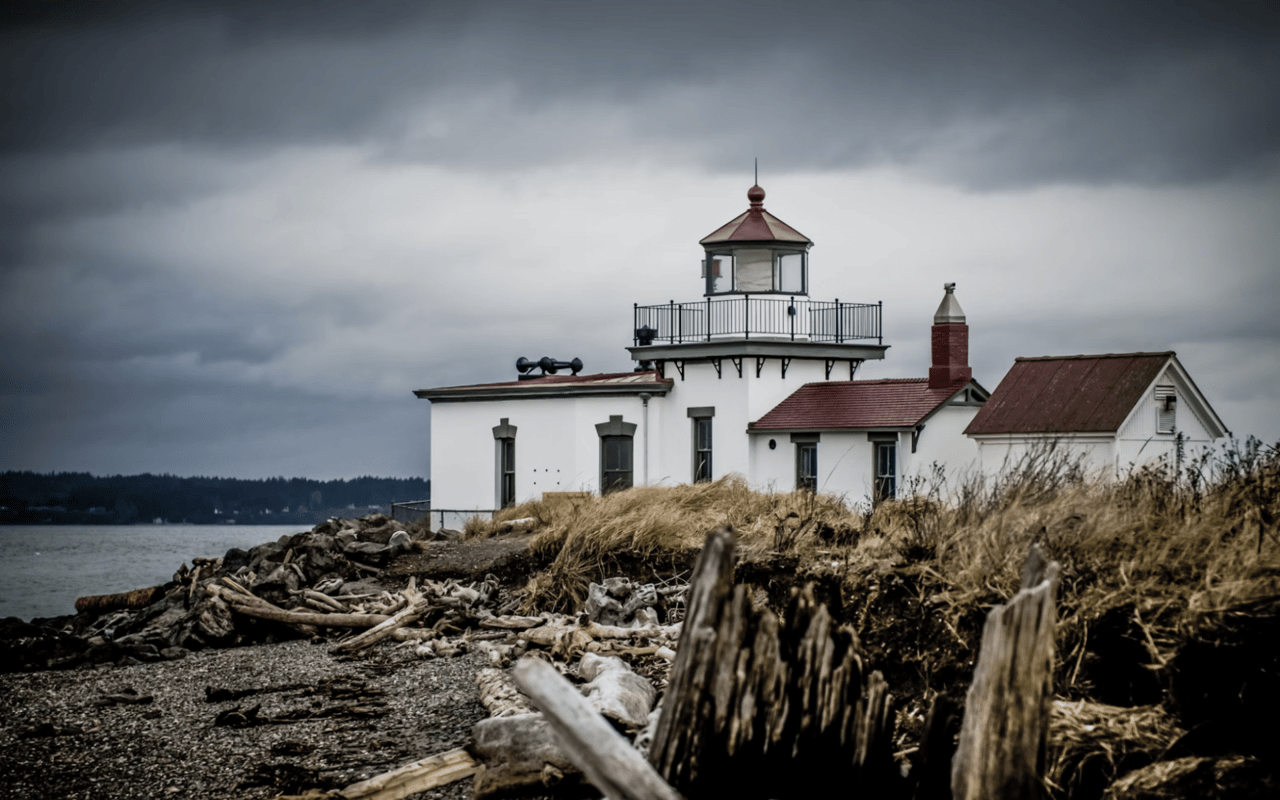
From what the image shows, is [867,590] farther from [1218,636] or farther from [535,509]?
[535,509]

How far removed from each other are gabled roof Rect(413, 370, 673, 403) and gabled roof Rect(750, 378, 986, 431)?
2834 millimetres

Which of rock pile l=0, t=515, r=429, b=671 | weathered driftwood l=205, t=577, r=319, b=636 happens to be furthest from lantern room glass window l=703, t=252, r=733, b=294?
weathered driftwood l=205, t=577, r=319, b=636

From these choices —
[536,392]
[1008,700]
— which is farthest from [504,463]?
[1008,700]

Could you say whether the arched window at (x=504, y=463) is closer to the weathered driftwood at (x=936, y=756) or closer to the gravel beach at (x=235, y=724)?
the gravel beach at (x=235, y=724)

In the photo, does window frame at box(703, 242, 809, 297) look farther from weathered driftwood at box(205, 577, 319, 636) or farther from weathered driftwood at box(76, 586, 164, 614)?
weathered driftwood at box(205, 577, 319, 636)

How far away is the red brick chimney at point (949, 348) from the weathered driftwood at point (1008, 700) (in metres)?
21.4

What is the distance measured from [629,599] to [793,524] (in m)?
2.85

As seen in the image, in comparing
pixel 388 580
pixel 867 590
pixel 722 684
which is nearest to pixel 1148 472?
pixel 867 590

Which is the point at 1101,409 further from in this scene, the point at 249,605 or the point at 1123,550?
the point at 1123,550

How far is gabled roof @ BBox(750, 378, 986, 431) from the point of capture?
2584 centimetres

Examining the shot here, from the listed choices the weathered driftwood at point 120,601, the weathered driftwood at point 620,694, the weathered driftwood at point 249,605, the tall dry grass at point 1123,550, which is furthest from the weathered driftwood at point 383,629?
the weathered driftwood at point 120,601

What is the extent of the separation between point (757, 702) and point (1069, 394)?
2015 cm

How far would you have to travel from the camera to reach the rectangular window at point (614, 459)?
2864cm

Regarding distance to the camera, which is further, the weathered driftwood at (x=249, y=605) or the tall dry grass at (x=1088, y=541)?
the weathered driftwood at (x=249, y=605)
